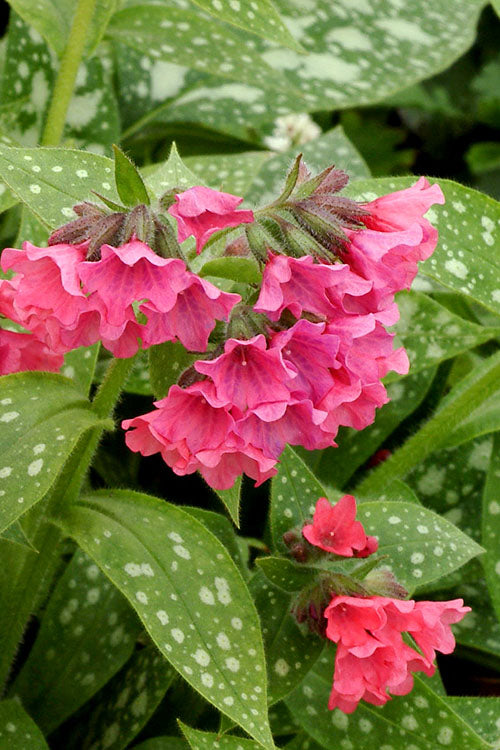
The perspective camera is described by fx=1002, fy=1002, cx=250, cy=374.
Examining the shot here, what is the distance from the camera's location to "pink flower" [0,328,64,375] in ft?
3.39

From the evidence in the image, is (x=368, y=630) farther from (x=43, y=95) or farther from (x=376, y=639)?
(x=43, y=95)

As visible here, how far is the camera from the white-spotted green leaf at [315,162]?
1664 mm

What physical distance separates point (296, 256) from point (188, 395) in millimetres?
148

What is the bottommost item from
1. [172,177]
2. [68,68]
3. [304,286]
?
[68,68]

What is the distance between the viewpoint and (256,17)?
3.99 feet

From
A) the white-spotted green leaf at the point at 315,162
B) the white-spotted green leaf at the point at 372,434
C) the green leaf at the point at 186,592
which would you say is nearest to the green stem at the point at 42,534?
the green leaf at the point at 186,592

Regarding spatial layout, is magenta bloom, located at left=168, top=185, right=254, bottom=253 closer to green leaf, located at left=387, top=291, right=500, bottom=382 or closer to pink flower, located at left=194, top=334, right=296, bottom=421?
pink flower, located at left=194, top=334, right=296, bottom=421

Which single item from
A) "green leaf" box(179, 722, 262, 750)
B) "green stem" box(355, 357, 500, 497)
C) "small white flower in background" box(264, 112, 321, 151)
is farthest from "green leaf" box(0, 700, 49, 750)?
"small white flower in background" box(264, 112, 321, 151)

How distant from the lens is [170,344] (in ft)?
3.13

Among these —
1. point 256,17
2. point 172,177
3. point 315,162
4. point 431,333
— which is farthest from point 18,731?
point 315,162

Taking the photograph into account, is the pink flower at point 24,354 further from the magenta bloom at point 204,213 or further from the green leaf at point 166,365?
the magenta bloom at point 204,213

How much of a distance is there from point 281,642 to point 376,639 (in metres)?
0.14

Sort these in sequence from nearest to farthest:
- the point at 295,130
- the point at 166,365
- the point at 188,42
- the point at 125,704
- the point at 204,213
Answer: the point at 204,213 < the point at 166,365 < the point at 125,704 < the point at 188,42 < the point at 295,130

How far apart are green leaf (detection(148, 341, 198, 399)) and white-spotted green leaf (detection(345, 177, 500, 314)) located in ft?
1.12
